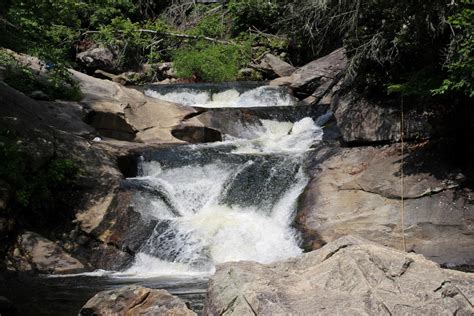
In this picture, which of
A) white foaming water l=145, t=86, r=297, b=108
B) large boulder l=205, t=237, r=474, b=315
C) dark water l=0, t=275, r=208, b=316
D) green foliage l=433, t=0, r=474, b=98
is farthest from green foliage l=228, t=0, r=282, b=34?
large boulder l=205, t=237, r=474, b=315

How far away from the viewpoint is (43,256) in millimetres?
9836

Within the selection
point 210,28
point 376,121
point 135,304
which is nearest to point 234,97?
point 210,28

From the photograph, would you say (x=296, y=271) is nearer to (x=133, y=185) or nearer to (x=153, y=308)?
(x=153, y=308)

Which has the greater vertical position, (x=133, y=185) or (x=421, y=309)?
(x=421, y=309)

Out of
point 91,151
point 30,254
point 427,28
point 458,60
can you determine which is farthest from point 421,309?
point 91,151

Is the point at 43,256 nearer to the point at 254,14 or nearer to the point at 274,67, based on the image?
the point at 274,67

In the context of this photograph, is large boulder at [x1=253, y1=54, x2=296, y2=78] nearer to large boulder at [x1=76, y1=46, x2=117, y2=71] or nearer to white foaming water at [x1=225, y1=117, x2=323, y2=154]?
large boulder at [x1=76, y1=46, x2=117, y2=71]

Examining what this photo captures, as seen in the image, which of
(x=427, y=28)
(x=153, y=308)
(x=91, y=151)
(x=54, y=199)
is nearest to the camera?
(x=153, y=308)

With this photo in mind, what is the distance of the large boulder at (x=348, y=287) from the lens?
358cm

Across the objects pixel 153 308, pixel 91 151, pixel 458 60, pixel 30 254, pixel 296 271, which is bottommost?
pixel 30 254

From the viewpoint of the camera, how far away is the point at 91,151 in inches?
487

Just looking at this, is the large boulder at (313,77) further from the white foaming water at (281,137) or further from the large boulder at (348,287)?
the large boulder at (348,287)

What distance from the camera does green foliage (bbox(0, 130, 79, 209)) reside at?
34.8 feet

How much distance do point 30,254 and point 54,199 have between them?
1617 mm
